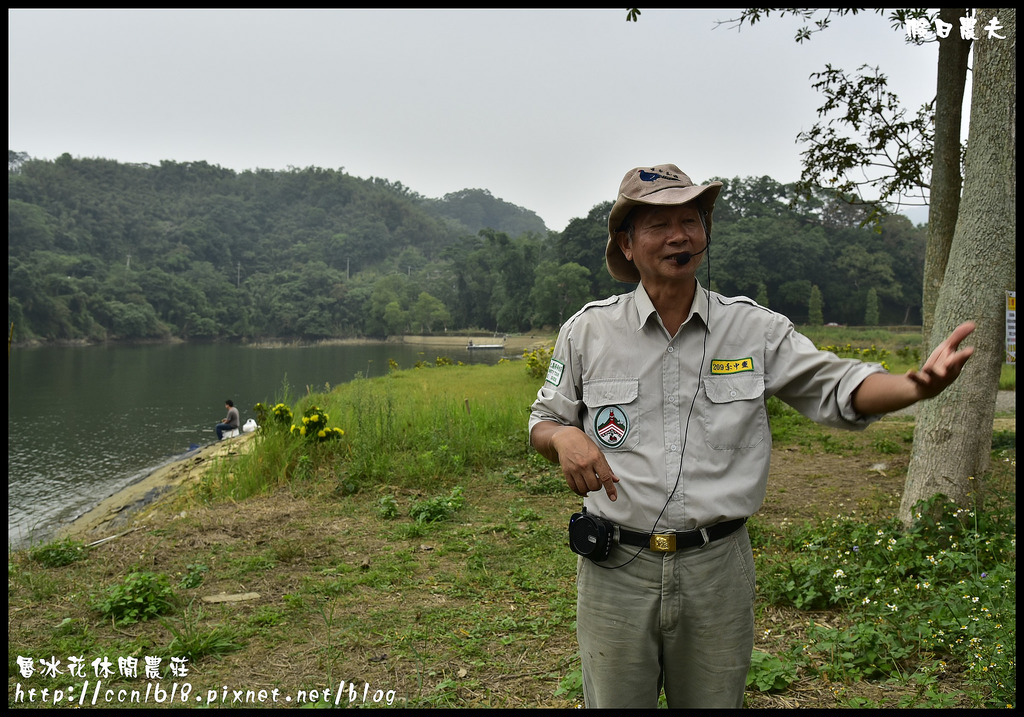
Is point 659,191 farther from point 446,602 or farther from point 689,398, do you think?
point 446,602

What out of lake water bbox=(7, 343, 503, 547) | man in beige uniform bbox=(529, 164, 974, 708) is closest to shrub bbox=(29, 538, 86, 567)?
lake water bbox=(7, 343, 503, 547)

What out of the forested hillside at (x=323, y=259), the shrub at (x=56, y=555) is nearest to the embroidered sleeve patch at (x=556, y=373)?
the shrub at (x=56, y=555)

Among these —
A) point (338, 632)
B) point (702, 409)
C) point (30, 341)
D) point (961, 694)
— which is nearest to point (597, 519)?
point (702, 409)

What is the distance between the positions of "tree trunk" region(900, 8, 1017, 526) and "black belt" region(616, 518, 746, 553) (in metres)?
2.90

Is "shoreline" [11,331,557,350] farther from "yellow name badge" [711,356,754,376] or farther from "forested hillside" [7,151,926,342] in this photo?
"yellow name badge" [711,356,754,376]

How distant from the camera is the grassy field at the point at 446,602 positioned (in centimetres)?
276

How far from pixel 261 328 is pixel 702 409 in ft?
250

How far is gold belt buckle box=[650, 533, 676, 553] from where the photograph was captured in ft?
5.47

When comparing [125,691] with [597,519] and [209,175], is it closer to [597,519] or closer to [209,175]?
[597,519]

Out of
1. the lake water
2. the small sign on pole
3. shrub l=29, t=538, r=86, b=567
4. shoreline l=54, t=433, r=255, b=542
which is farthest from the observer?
the lake water

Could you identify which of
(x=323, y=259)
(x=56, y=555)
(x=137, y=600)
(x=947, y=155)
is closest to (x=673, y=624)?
(x=137, y=600)

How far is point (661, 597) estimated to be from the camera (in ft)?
5.53

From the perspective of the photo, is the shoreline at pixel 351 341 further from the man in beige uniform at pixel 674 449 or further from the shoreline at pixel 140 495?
the man in beige uniform at pixel 674 449

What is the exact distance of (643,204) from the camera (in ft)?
5.81
